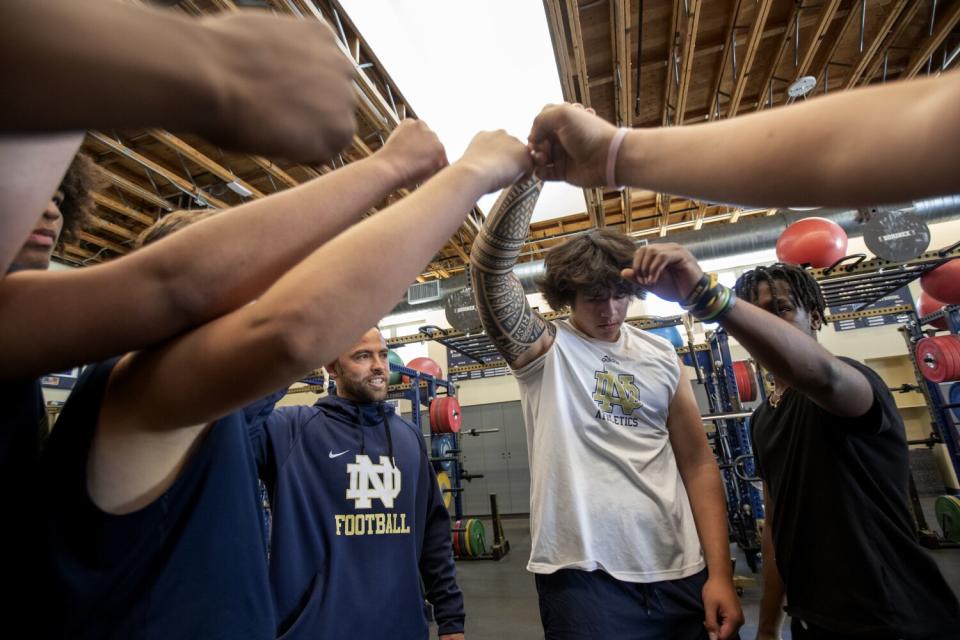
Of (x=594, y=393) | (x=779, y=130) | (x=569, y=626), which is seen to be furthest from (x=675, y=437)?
(x=779, y=130)

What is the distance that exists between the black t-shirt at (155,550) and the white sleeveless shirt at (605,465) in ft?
2.44

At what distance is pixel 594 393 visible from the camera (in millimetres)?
1298

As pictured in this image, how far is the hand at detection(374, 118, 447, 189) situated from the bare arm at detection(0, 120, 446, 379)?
15 centimetres

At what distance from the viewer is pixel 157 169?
17.0ft

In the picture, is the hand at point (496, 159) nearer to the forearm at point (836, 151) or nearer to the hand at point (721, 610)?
the forearm at point (836, 151)

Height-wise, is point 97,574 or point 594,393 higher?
point 594,393

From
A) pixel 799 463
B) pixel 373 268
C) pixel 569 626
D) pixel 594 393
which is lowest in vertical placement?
pixel 569 626

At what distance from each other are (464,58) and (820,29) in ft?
10.4

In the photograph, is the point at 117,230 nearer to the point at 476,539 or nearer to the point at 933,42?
the point at 476,539

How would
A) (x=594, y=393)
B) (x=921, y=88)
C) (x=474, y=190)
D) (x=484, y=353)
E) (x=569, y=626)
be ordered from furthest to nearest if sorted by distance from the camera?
(x=484, y=353)
(x=594, y=393)
(x=569, y=626)
(x=474, y=190)
(x=921, y=88)

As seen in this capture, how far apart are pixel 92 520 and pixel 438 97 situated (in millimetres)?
4366

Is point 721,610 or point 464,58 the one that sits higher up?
point 464,58

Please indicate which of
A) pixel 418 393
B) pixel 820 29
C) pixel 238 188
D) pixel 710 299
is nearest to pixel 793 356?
pixel 710 299

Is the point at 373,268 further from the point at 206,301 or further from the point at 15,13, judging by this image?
the point at 15,13
